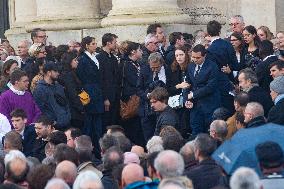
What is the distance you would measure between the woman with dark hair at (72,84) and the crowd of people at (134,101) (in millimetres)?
15

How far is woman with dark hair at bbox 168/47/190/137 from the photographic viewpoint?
56.7 feet

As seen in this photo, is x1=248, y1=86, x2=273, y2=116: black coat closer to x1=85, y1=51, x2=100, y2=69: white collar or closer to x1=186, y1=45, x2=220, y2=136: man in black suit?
x1=186, y1=45, x2=220, y2=136: man in black suit

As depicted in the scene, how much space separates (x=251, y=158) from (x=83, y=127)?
747 cm

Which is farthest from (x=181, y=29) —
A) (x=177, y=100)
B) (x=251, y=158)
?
(x=251, y=158)

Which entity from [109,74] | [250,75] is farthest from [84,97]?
[250,75]

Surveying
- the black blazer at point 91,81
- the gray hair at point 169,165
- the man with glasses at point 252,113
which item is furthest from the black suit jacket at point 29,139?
the gray hair at point 169,165

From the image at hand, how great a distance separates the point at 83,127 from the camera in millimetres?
18766

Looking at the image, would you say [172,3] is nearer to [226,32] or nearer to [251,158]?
[226,32]

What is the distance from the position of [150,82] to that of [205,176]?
20.0ft

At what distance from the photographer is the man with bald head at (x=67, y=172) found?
11.9 m

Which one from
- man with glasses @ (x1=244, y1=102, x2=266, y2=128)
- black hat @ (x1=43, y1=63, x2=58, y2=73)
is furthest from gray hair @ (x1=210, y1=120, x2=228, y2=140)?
black hat @ (x1=43, y1=63, x2=58, y2=73)

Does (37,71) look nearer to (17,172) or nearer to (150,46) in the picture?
(150,46)

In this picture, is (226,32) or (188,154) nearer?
(188,154)

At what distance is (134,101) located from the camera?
18.7 meters
